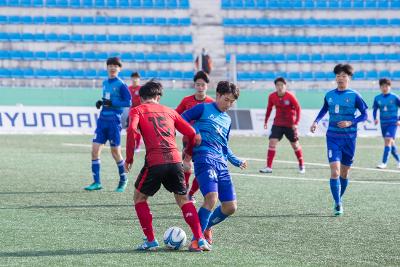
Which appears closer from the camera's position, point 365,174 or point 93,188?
point 93,188

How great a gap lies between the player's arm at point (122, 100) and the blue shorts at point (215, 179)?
5721mm

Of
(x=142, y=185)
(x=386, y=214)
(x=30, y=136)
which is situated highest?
(x=142, y=185)

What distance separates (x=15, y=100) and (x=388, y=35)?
1821 cm

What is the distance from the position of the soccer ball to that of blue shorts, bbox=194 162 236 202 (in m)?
0.49

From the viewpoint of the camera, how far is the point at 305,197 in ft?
45.8

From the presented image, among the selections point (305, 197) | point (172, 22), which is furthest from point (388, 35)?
point (305, 197)

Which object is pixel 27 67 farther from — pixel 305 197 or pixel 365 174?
pixel 305 197

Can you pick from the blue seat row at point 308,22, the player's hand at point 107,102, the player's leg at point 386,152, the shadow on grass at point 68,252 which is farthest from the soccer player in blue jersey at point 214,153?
the blue seat row at point 308,22

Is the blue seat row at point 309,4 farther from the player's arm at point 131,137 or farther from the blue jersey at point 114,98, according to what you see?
the player's arm at point 131,137

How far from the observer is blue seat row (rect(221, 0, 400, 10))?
37812mm

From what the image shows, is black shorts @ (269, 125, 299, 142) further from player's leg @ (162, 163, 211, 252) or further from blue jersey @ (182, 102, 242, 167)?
player's leg @ (162, 163, 211, 252)

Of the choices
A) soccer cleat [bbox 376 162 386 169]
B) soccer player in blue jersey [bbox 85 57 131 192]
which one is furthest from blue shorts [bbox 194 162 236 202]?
soccer cleat [bbox 376 162 386 169]

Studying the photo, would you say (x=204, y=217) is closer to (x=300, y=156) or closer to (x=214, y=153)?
(x=214, y=153)

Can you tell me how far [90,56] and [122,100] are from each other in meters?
21.1
